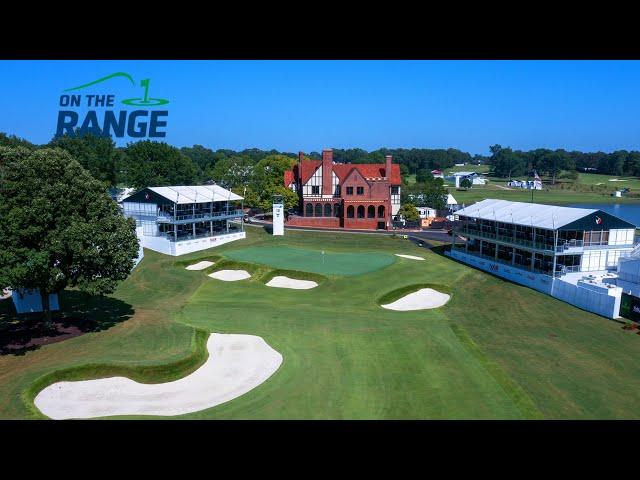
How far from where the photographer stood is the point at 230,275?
4928 centimetres

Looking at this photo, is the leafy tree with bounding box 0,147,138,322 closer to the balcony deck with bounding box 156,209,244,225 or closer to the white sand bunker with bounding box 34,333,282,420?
the white sand bunker with bounding box 34,333,282,420

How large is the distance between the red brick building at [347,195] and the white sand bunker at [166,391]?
4967 centimetres

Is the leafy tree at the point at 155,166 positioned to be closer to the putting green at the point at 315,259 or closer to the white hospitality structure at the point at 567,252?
the putting green at the point at 315,259

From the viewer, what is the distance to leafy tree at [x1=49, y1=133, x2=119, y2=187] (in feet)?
262

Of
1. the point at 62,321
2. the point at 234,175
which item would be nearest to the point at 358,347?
the point at 62,321

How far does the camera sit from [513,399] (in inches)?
886

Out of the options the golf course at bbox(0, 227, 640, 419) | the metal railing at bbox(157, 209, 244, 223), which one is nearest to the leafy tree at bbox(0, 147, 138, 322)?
the golf course at bbox(0, 227, 640, 419)

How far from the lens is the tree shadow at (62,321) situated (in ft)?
92.4

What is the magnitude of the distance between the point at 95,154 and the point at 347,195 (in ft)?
138

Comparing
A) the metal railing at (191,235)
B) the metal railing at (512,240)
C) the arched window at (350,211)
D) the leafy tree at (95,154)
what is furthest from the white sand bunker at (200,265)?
the leafy tree at (95,154)

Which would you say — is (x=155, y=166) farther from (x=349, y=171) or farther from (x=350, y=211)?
(x=350, y=211)
